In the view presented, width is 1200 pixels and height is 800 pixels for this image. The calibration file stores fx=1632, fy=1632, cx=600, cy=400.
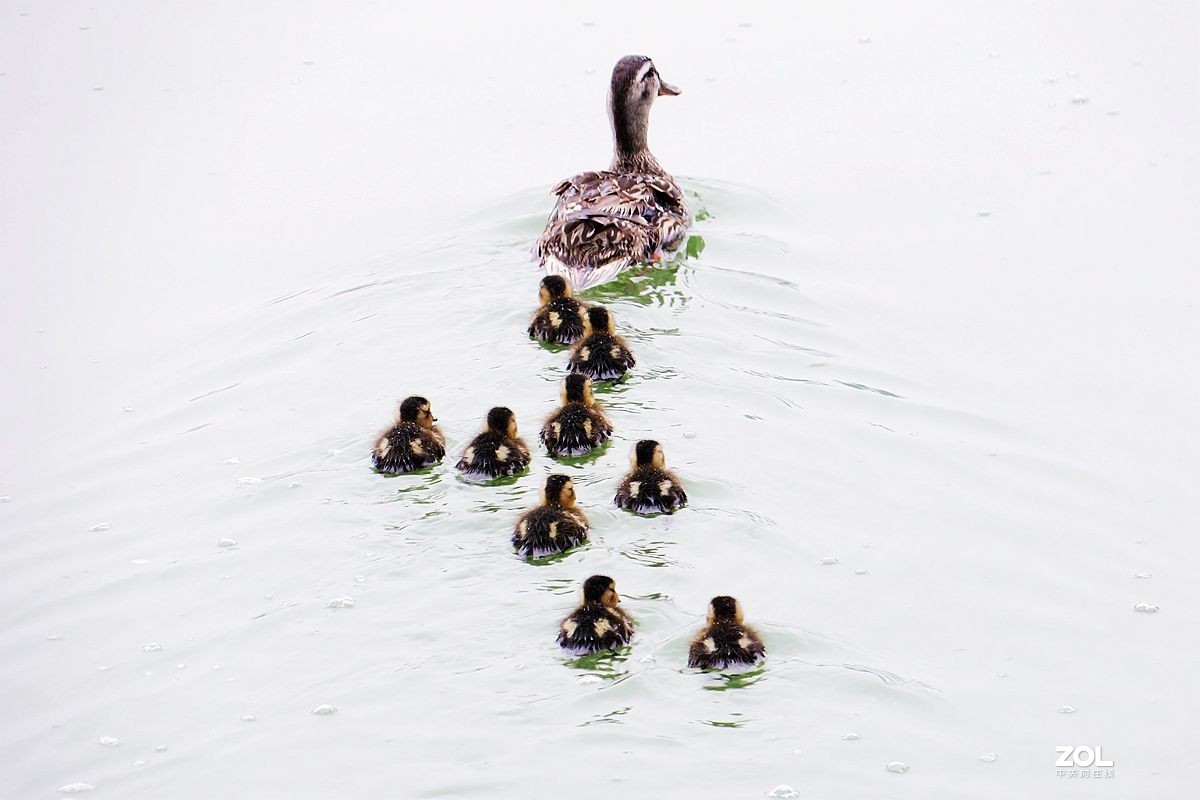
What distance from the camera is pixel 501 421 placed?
7352 millimetres

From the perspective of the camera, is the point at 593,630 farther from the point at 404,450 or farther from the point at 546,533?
the point at 404,450

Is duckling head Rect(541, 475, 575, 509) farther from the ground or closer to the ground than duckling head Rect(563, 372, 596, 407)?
closer to the ground

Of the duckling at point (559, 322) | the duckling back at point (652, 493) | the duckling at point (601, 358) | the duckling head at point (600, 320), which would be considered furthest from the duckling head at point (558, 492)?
the duckling at point (559, 322)

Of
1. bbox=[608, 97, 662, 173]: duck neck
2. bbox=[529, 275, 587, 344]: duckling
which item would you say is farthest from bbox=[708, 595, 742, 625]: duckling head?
bbox=[608, 97, 662, 173]: duck neck

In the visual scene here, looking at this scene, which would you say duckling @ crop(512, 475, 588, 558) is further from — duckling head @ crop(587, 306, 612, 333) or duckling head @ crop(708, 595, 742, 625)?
duckling head @ crop(587, 306, 612, 333)

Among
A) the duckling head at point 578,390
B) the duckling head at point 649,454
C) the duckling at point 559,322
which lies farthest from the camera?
the duckling at point 559,322

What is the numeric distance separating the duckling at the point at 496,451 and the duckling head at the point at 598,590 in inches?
50.4

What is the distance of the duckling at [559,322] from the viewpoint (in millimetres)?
8531

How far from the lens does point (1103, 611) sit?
640 cm

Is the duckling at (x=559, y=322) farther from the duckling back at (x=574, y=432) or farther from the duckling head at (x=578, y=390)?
the duckling back at (x=574, y=432)

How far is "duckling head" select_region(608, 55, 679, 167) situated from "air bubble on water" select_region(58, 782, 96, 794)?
5792 mm

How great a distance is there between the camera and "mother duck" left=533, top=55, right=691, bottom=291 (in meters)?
9.35

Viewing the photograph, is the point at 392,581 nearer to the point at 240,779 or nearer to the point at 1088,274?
the point at 240,779

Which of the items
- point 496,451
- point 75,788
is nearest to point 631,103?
point 496,451
